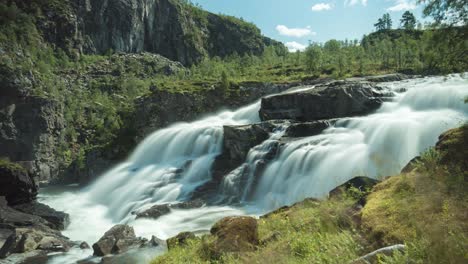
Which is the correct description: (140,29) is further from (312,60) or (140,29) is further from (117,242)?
(117,242)

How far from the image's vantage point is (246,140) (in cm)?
3931

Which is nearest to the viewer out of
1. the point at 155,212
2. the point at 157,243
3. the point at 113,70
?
the point at 157,243

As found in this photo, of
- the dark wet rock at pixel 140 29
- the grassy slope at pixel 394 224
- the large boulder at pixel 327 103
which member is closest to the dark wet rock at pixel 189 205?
the grassy slope at pixel 394 224

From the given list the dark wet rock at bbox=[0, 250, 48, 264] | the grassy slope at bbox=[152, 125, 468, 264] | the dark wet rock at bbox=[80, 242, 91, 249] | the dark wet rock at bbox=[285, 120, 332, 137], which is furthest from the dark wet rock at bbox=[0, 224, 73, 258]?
the dark wet rock at bbox=[285, 120, 332, 137]

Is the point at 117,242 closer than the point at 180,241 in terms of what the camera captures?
No

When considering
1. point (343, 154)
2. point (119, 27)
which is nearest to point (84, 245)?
point (343, 154)

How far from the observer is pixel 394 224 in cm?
→ 716

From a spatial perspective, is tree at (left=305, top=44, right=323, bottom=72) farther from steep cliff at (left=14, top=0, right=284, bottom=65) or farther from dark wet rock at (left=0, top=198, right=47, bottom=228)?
dark wet rock at (left=0, top=198, right=47, bottom=228)

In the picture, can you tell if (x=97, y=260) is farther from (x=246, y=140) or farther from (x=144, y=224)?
(x=246, y=140)

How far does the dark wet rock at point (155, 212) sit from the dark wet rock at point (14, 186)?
1531 cm

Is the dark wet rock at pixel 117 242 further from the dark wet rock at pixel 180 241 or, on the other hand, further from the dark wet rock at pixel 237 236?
the dark wet rock at pixel 237 236

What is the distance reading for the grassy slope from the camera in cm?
557

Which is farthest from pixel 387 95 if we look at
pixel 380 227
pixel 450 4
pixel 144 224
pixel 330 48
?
pixel 330 48

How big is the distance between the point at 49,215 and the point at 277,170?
18280 mm
